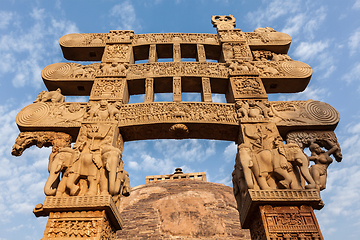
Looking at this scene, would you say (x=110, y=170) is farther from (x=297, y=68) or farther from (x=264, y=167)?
(x=297, y=68)

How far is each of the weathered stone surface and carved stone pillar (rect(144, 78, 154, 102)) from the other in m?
13.7

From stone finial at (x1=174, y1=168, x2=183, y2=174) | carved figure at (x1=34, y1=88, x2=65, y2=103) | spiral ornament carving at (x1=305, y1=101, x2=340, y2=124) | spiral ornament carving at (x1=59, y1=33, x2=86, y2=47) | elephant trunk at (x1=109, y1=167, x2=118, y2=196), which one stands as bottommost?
elephant trunk at (x1=109, y1=167, x2=118, y2=196)

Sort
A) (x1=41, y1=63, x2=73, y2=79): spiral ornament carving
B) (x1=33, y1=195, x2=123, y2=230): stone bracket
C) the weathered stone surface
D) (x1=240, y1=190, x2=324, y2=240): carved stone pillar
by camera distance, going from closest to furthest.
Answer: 1. (x1=240, y1=190, x2=324, y2=240): carved stone pillar
2. (x1=33, y1=195, x2=123, y2=230): stone bracket
3. (x1=41, y1=63, x2=73, y2=79): spiral ornament carving
4. the weathered stone surface

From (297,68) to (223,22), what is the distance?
438 centimetres

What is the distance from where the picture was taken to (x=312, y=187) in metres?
6.03

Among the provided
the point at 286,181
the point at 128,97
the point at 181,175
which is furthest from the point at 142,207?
the point at 286,181

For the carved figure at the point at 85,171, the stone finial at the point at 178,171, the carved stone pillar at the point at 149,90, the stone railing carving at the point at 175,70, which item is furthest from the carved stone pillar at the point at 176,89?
the stone finial at the point at 178,171

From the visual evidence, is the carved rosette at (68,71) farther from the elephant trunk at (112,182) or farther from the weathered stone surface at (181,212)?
the weathered stone surface at (181,212)

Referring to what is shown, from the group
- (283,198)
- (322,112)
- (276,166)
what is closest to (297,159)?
(276,166)

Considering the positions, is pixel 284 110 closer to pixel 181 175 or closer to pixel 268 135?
pixel 268 135

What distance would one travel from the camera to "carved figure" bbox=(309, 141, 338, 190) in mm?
6594

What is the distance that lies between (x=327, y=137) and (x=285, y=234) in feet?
11.6

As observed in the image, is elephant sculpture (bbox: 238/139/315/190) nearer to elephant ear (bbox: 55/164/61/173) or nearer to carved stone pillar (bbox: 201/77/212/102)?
carved stone pillar (bbox: 201/77/212/102)

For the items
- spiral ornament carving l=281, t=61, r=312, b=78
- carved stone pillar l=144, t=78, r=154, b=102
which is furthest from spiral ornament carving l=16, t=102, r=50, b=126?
spiral ornament carving l=281, t=61, r=312, b=78
